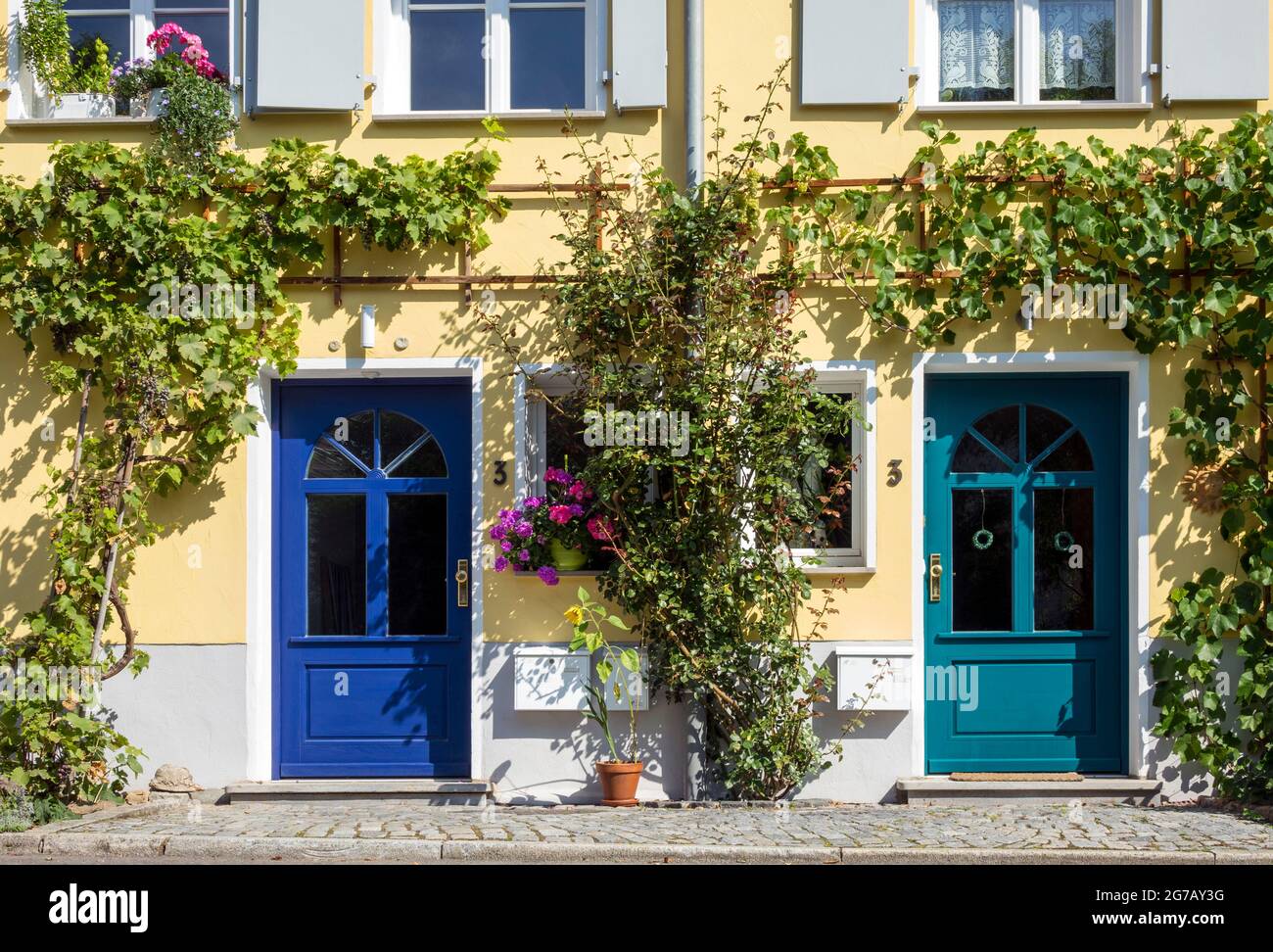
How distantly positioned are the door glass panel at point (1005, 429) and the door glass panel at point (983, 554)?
0.82 feet

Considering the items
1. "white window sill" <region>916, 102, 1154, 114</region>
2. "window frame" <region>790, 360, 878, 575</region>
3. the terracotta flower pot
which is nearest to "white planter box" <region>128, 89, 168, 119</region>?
"window frame" <region>790, 360, 878, 575</region>

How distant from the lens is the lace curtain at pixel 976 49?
27.1 feet

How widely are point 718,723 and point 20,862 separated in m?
3.68

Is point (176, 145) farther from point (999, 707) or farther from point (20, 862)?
point (999, 707)

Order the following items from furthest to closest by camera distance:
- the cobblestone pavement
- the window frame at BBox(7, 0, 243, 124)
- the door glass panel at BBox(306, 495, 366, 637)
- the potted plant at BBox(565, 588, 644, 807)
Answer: the door glass panel at BBox(306, 495, 366, 637) < the window frame at BBox(7, 0, 243, 124) < the potted plant at BBox(565, 588, 644, 807) < the cobblestone pavement

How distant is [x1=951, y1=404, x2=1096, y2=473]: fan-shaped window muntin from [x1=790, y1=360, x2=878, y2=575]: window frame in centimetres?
59

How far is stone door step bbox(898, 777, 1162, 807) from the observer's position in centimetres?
781

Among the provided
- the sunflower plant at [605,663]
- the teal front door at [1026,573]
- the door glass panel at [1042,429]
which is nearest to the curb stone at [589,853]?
the sunflower plant at [605,663]

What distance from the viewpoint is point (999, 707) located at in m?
8.16

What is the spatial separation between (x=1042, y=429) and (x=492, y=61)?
4.02 metres

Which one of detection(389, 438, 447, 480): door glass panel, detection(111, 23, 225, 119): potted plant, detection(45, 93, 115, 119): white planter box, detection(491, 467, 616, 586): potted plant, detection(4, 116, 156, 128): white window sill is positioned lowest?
detection(491, 467, 616, 586): potted plant

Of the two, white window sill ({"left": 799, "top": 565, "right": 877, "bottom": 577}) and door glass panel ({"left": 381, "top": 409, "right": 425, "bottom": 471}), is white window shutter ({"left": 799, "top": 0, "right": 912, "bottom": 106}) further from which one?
door glass panel ({"left": 381, "top": 409, "right": 425, "bottom": 471})

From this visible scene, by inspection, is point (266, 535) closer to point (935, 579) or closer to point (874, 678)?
point (874, 678)

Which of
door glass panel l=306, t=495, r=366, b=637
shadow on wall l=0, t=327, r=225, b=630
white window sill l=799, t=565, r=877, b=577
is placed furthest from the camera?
door glass panel l=306, t=495, r=366, b=637
